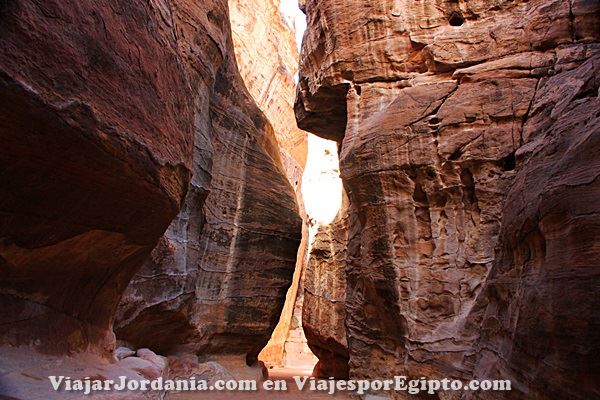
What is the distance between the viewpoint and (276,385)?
1186 centimetres

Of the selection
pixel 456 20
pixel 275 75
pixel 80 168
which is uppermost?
pixel 275 75

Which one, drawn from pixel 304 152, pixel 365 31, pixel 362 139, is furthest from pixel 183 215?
pixel 304 152

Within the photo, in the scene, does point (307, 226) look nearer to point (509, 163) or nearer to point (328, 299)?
point (328, 299)

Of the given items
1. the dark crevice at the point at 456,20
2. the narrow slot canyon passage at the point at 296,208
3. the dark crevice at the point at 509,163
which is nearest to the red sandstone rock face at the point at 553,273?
the narrow slot canyon passage at the point at 296,208

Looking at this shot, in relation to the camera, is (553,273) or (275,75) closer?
(553,273)

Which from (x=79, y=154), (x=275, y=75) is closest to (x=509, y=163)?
(x=79, y=154)

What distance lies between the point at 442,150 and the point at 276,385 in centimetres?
737

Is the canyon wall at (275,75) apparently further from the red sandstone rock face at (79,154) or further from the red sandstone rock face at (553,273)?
the red sandstone rock face at (79,154)

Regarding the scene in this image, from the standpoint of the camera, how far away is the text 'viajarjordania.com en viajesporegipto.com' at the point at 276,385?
10.0 feet

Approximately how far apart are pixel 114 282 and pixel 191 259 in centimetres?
646

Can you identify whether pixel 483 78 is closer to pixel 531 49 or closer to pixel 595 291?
pixel 531 49

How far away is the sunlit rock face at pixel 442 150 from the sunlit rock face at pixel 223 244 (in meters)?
2.89

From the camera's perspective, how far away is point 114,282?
13.7ft

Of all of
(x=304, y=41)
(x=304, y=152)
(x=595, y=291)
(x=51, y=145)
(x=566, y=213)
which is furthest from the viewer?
(x=304, y=152)
